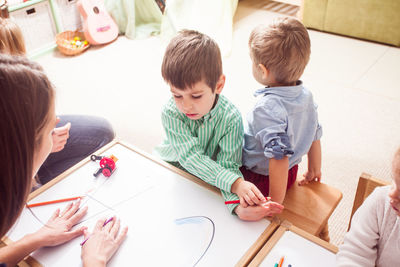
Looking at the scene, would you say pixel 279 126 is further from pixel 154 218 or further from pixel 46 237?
pixel 46 237

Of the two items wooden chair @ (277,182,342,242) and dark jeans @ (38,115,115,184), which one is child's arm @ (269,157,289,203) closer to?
wooden chair @ (277,182,342,242)

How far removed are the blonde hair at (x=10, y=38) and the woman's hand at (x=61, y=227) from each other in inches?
25.4

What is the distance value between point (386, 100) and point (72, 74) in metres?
2.22

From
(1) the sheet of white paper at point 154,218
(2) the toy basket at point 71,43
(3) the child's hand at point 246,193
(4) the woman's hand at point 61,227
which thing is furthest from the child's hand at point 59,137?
(2) the toy basket at point 71,43

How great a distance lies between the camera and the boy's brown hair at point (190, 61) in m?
1.01

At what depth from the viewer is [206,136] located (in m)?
1.16

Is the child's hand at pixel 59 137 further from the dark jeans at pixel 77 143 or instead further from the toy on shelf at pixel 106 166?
the dark jeans at pixel 77 143

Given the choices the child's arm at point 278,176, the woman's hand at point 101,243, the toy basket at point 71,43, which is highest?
the woman's hand at point 101,243

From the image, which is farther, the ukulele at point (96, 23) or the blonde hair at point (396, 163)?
the ukulele at point (96, 23)

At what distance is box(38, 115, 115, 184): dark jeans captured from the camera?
1439 mm

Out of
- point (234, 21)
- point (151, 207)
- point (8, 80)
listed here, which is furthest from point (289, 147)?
point (234, 21)

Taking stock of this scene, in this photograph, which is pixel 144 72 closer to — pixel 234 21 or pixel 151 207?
pixel 234 21

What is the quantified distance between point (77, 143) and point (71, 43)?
189cm

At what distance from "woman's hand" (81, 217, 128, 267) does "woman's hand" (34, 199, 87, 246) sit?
1.8 inches
